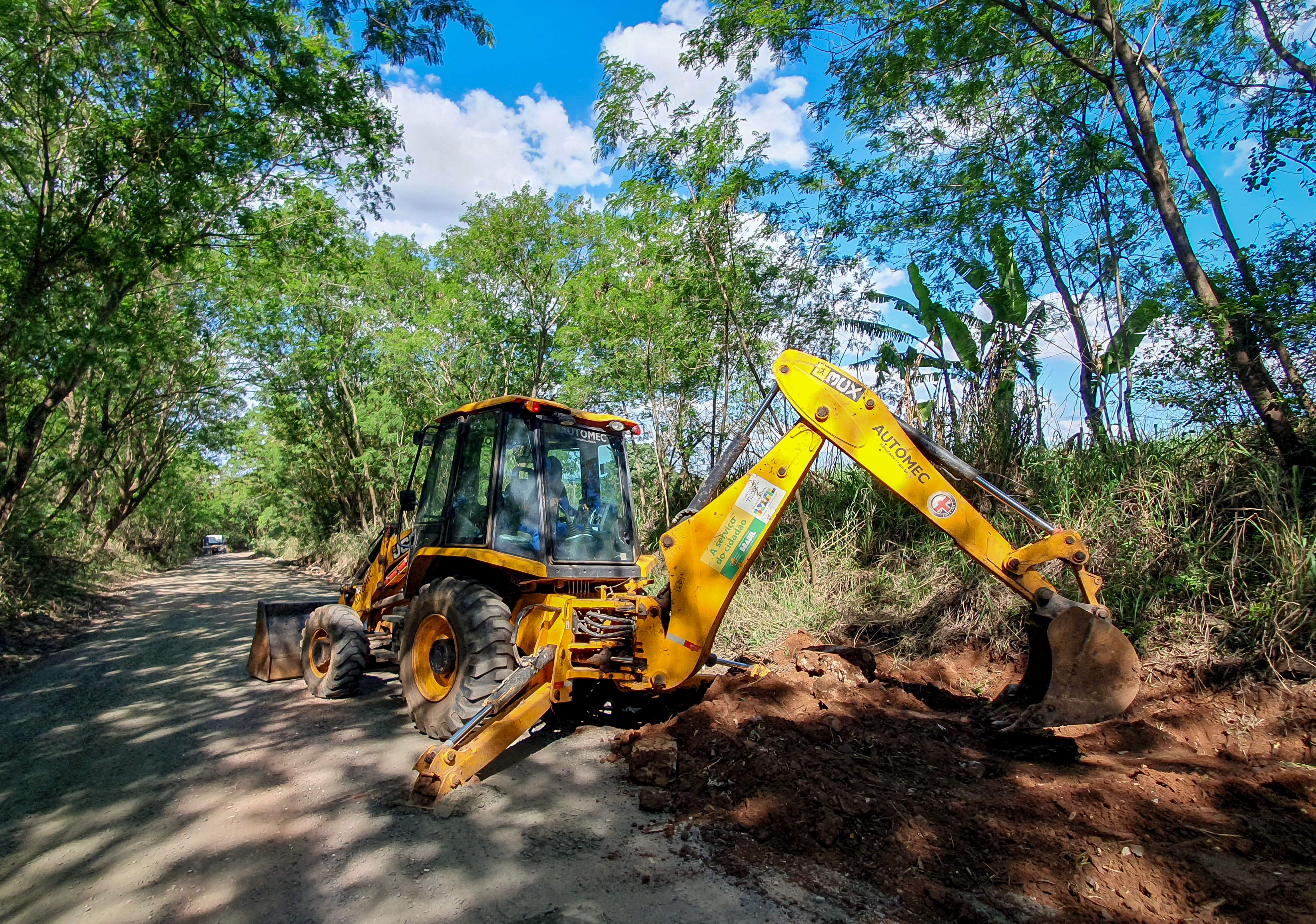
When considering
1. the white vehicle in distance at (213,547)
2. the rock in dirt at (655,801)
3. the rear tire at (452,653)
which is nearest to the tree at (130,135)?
the rear tire at (452,653)

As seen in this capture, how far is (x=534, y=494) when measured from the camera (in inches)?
202

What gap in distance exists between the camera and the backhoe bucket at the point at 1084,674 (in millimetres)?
3520

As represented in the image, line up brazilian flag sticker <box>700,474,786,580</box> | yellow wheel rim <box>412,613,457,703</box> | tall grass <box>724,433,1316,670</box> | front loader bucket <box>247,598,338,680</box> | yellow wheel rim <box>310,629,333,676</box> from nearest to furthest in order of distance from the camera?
brazilian flag sticker <box>700,474,786,580</box>, tall grass <box>724,433,1316,670</box>, yellow wheel rim <box>412,613,457,703</box>, yellow wheel rim <box>310,629,333,676</box>, front loader bucket <box>247,598,338,680</box>

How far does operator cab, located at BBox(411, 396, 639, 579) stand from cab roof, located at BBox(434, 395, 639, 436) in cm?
1

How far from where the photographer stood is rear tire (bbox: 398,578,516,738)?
14.6 feet

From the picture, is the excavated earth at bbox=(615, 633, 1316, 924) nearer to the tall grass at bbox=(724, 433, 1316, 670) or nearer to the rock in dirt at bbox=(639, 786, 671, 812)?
the rock in dirt at bbox=(639, 786, 671, 812)

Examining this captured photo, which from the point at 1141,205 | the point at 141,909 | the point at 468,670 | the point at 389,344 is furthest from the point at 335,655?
the point at 389,344

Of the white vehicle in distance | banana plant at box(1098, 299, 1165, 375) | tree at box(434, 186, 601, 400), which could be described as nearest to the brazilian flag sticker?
banana plant at box(1098, 299, 1165, 375)

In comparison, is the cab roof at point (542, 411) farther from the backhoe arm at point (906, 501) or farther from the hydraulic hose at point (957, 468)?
the hydraulic hose at point (957, 468)

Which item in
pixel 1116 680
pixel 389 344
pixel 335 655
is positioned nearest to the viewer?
Result: pixel 1116 680

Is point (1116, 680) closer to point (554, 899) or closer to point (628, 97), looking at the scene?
point (554, 899)

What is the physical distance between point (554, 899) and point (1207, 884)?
98.7 inches

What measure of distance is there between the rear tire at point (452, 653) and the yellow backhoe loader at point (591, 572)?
0.05 ft

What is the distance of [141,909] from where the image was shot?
2775mm
